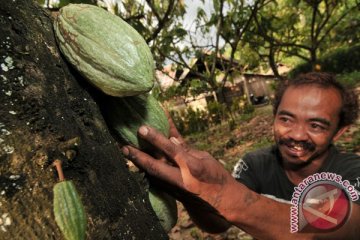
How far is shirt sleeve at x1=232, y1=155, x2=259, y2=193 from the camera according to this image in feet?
7.36

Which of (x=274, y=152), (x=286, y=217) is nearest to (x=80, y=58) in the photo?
(x=286, y=217)

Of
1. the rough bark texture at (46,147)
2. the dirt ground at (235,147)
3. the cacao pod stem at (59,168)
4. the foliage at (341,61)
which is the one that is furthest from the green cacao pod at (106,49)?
the foliage at (341,61)

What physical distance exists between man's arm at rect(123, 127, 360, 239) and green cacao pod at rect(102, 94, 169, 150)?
1.1 inches

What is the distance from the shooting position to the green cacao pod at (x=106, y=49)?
31.7 inches

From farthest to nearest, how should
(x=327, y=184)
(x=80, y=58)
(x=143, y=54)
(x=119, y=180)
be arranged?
(x=327, y=184) → (x=143, y=54) → (x=80, y=58) → (x=119, y=180)

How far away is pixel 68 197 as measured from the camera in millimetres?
536

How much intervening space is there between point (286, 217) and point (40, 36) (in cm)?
108

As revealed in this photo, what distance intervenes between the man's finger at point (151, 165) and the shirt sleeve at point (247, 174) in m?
1.36

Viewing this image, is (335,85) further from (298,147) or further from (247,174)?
(247,174)

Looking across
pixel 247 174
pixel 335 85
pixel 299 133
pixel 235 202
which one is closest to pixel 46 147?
pixel 235 202

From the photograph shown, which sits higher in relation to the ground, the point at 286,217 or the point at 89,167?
the point at 89,167

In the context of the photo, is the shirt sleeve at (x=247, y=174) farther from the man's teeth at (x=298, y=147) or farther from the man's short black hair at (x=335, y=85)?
the man's short black hair at (x=335, y=85)

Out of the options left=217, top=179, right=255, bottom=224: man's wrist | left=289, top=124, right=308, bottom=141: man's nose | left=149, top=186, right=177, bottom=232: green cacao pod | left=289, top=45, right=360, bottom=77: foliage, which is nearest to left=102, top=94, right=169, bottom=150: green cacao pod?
left=149, top=186, right=177, bottom=232: green cacao pod

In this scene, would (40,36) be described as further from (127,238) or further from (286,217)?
(286,217)
